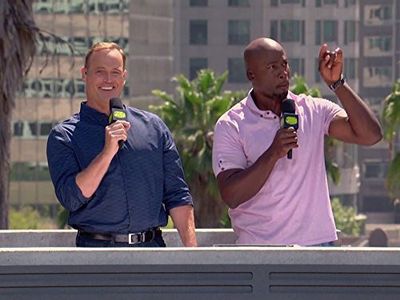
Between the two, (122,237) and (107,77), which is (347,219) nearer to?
(107,77)

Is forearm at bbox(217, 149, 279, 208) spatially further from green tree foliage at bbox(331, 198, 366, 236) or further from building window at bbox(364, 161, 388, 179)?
building window at bbox(364, 161, 388, 179)

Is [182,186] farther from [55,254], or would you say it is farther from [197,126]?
[197,126]

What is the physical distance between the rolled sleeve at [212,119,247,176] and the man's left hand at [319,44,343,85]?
41 centimetres

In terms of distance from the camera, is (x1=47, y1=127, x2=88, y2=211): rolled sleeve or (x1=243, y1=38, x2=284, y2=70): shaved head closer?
(x1=47, y1=127, x2=88, y2=211): rolled sleeve

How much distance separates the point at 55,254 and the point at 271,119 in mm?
1545

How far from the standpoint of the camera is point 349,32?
105938mm

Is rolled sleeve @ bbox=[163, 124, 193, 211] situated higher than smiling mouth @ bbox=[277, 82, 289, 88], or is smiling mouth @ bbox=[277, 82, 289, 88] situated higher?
smiling mouth @ bbox=[277, 82, 289, 88]

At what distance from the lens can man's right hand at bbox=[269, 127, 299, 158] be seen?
5691 mm

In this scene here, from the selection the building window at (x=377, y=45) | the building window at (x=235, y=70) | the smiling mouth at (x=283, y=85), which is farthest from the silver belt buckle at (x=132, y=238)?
the building window at (x=377, y=45)

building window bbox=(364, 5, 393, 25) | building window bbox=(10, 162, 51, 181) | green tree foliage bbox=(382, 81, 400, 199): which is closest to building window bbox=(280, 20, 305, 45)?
building window bbox=(364, 5, 393, 25)

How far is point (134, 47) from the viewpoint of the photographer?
86.3 meters

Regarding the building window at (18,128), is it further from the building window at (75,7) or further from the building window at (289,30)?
the building window at (289,30)
